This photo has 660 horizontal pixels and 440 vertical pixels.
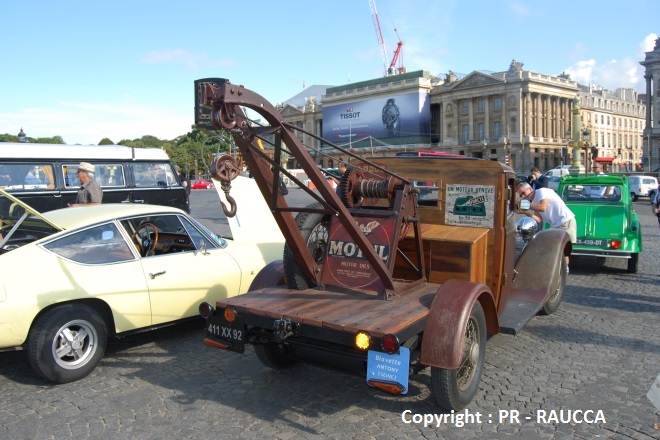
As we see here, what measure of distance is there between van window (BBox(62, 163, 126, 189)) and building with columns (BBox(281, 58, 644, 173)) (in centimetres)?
7754

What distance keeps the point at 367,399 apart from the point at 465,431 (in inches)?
33.5

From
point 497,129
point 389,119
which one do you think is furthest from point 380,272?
point 389,119

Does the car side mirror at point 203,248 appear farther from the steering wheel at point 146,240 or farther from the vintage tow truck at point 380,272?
the vintage tow truck at point 380,272

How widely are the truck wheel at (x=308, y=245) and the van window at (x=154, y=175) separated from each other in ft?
34.6

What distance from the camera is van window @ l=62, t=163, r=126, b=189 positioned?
13461mm

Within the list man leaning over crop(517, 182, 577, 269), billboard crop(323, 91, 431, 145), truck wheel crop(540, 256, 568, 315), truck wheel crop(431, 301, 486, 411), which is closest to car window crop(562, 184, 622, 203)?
man leaning over crop(517, 182, 577, 269)

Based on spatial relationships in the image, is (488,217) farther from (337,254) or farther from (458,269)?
(337,254)

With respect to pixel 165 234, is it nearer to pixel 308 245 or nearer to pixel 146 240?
pixel 146 240

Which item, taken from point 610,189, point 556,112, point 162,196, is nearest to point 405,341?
point 610,189

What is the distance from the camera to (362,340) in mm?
3652

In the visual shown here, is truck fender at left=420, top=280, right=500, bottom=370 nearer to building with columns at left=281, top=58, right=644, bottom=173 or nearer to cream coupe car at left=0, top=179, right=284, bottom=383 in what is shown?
cream coupe car at left=0, top=179, right=284, bottom=383

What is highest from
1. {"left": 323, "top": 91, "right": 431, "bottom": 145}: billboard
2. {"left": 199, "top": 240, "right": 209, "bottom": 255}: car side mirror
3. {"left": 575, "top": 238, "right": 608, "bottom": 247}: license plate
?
{"left": 323, "top": 91, "right": 431, "bottom": 145}: billboard

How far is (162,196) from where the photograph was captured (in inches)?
592

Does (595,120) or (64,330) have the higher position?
(595,120)
